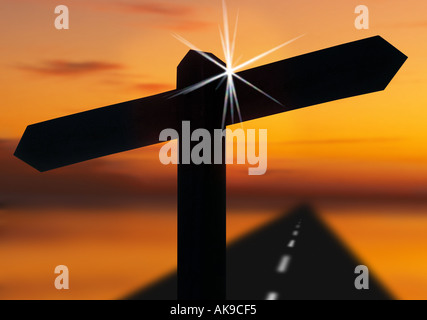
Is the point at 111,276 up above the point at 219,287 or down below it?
above

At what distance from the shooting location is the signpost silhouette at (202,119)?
2812 millimetres

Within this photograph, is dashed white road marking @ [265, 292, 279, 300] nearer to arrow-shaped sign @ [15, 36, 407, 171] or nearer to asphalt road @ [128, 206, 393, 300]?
asphalt road @ [128, 206, 393, 300]

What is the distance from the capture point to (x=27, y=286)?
10.3 m

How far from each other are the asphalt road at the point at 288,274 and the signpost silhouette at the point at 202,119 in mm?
5532

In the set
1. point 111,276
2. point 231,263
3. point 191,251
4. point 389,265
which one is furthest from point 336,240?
point 191,251

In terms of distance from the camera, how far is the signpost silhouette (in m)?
2.81

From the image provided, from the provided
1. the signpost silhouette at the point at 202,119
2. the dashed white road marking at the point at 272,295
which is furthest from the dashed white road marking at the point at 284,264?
the signpost silhouette at the point at 202,119

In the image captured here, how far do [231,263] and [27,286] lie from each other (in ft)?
14.9

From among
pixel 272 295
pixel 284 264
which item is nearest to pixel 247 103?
pixel 272 295

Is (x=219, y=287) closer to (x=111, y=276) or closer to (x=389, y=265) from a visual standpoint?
(x=111, y=276)

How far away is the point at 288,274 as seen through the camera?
10.6m

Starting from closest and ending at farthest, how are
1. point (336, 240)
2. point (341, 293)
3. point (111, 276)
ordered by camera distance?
point (341, 293)
point (111, 276)
point (336, 240)

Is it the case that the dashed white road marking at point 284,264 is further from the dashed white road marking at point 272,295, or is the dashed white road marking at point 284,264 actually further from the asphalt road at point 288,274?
the dashed white road marking at point 272,295
